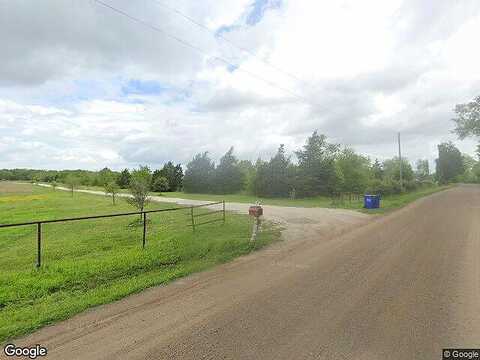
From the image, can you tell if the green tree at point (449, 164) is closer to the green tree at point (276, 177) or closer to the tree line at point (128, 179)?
the green tree at point (276, 177)

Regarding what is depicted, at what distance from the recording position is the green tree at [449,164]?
3561 inches

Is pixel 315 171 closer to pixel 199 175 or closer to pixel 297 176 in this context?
pixel 297 176

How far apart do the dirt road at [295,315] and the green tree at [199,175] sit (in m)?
42.2

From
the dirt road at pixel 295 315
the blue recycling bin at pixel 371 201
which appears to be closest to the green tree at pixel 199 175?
the blue recycling bin at pixel 371 201

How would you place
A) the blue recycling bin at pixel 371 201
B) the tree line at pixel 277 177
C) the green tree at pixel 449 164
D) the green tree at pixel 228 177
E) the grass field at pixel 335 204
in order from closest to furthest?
1. the blue recycling bin at pixel 371 201
2. the grass field at pixel 335 204
3. the tree line at pixel 277 177
4. the green tree at pixel 228 177
5. the green tree at pixel 449 164

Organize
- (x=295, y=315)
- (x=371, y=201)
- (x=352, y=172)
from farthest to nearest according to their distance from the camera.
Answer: (x=352, y=172)
(x=371, y=201)
(x=295, y=315)

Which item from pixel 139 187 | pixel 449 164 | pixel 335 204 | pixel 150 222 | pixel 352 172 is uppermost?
pixel 449 164

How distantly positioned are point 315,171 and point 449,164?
79.2 metres

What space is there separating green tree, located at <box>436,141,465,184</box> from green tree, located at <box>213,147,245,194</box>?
7322cm

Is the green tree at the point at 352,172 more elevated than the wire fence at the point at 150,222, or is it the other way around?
the green tree at the point at 352,172

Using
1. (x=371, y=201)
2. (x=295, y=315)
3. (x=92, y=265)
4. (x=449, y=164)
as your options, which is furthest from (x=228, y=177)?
(x=449, y=164)

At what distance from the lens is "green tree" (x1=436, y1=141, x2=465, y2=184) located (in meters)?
90.4

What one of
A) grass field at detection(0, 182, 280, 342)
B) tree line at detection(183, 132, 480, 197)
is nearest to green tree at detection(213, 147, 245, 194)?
tree line at detection(183, 132, 480, 197)

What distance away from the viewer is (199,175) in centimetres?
4962
